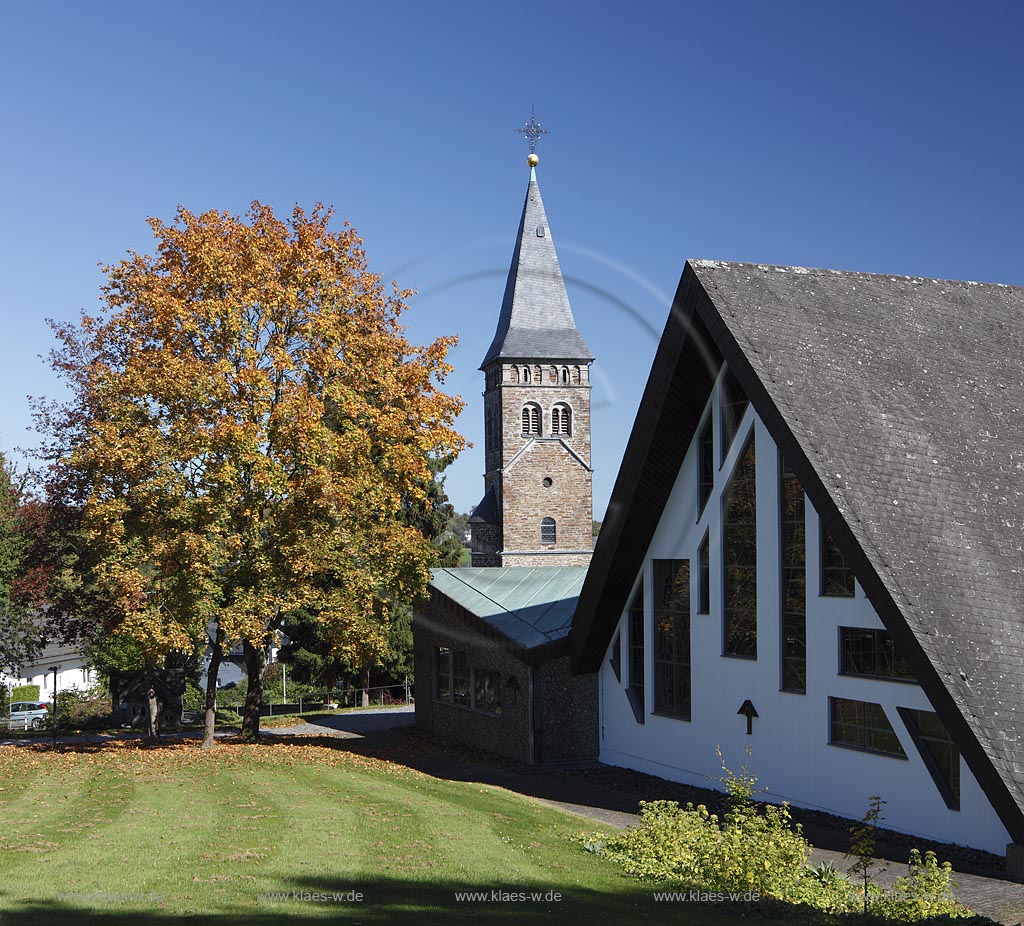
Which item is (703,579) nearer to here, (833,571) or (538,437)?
(833,571)

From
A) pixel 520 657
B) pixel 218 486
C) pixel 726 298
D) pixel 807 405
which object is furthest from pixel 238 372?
pixel 807 405

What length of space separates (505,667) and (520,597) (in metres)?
3.39

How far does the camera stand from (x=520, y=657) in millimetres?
25828

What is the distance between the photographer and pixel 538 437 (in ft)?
217

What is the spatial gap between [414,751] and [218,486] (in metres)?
9.21

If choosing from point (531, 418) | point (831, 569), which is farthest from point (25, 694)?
point (831, 569)

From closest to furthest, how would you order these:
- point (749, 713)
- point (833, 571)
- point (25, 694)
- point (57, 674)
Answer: point (833, 571) → point (749, 713) → point (25, 694) → point (57, 674)

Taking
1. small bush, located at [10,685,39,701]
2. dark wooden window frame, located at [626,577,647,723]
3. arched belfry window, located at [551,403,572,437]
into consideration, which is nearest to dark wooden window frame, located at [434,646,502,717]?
dark wooden window frame, located at [626,577,647,723]

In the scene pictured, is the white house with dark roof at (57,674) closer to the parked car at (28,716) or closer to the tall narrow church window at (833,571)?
the parked car at (28,716)

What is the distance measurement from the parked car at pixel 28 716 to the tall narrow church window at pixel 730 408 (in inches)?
1321

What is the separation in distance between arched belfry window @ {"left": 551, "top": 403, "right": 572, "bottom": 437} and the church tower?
0.06m

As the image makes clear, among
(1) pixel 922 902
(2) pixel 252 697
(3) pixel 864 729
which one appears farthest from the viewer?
(2) pixel 252 697

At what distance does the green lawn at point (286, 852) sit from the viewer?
381 inches

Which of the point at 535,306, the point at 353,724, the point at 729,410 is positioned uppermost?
the point at 535,306
